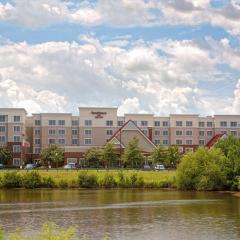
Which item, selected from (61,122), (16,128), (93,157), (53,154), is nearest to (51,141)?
(61,122)

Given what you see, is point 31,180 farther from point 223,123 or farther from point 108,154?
point 223,123

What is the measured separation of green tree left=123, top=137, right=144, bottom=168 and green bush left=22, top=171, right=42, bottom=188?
113 feet

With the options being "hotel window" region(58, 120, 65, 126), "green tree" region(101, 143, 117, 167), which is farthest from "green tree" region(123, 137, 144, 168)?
"hotel window" region(58, 120, 65, 126)

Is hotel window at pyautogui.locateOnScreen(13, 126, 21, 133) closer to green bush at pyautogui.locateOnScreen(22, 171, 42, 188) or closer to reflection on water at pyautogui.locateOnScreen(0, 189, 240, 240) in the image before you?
green bush at pyautogui.locateOnScreen(22, 171, 42, 188)

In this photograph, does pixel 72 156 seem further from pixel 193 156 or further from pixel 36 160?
pixel 193 156

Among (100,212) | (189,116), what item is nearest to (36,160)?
(189,116)

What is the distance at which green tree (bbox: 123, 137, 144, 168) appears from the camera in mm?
121406

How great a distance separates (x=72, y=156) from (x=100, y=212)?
79.2m

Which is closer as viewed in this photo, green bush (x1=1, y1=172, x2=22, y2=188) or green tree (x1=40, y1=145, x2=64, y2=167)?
green bush (x1=1, y1=172, x2=22, y2=188)

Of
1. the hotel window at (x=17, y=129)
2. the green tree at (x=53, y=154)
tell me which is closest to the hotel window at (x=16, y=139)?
the hotel window at (x=17, y=129)

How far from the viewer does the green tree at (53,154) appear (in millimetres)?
126812

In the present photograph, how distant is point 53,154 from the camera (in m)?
127

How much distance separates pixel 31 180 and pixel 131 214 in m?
40.0

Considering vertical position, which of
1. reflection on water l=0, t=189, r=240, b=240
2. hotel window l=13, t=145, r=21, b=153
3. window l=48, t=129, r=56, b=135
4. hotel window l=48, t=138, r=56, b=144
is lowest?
reflection on water l=0, t=189, r=240, b=240
